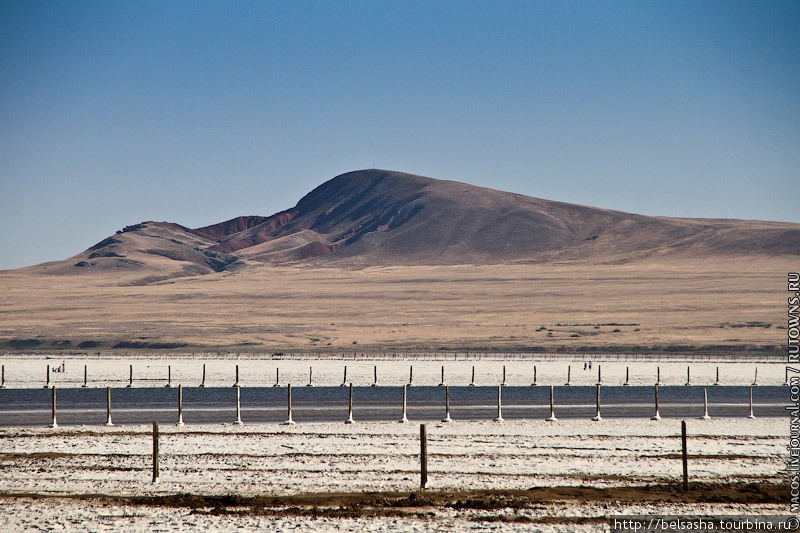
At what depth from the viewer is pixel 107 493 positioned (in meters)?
24.3

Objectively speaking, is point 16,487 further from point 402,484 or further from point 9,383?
point 9,383

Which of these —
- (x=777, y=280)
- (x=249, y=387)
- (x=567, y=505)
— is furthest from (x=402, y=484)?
(x=777, y=280)

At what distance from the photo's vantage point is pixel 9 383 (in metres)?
64.9

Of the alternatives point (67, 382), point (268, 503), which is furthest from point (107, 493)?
point (67, 382)

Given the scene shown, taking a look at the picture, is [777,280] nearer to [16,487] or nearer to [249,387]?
[249,387]

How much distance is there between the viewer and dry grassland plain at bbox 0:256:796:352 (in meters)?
112

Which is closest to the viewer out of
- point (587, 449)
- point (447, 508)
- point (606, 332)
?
point (447, 508)

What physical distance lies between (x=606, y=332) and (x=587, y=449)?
86.3 meters

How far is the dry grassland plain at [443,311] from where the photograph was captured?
112188mm

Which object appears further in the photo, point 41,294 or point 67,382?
point 41,294

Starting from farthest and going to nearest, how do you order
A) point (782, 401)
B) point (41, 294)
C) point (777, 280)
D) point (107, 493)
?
point (41, 294), point (777, 280), point (782, 401), point (107, 493)

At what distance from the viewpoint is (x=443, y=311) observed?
145 metres

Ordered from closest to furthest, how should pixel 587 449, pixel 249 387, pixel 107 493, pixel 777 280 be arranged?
pixel 107 493 → pixel 587 449 → pixel 249 387 → pixel 777 280

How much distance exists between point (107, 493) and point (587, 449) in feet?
54.3
